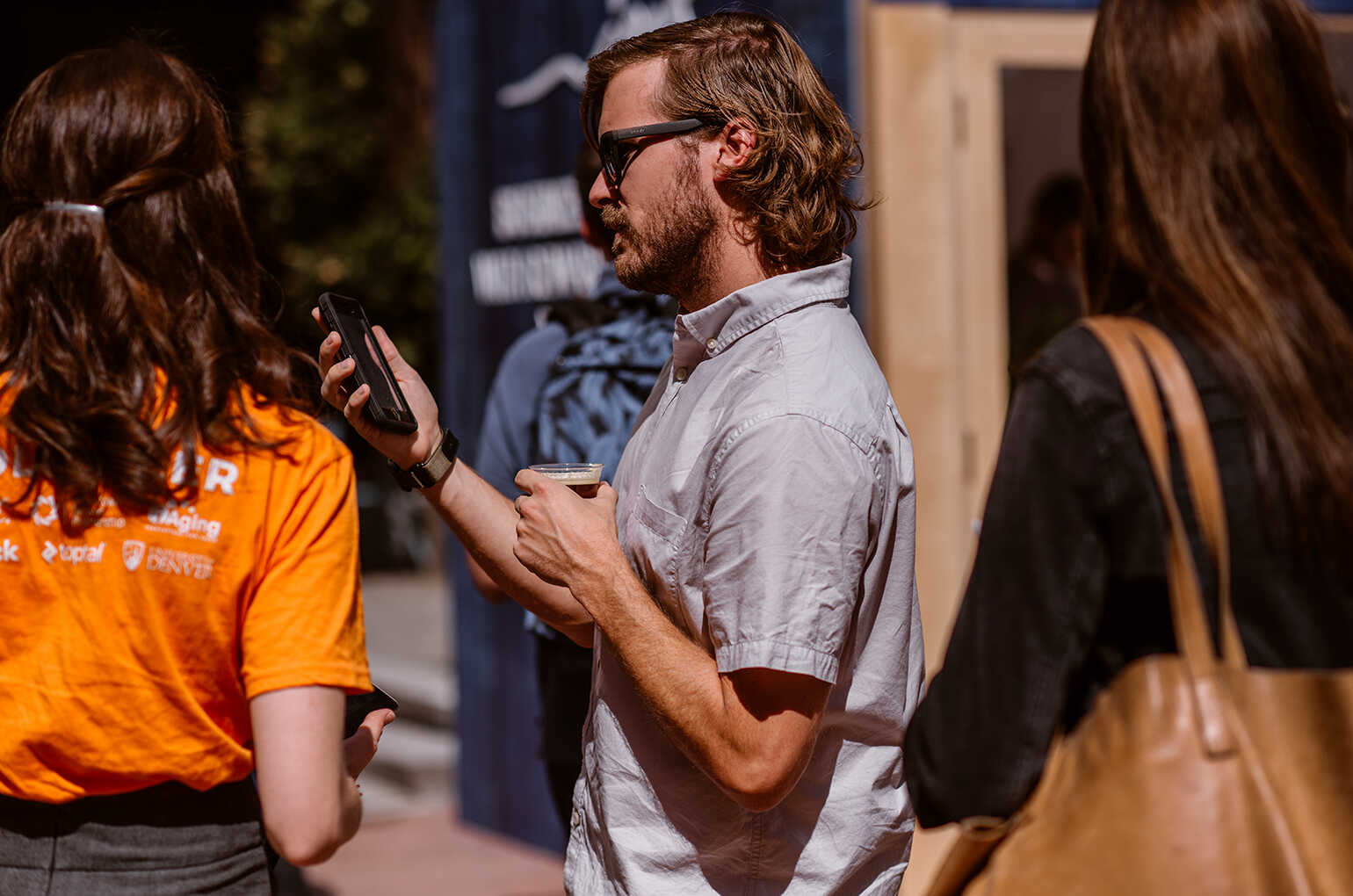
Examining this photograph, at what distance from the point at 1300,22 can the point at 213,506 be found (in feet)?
4.61

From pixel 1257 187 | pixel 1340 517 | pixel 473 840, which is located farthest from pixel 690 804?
pixel 473 840

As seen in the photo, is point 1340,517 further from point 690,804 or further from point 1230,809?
point 690,804

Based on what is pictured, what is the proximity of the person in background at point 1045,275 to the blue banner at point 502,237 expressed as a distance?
1.64m

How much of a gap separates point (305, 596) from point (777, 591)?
60 centimetres

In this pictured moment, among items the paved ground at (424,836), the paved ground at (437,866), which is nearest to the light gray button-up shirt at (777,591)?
the paved ground at (424,836)

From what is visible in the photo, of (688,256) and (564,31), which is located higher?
(564,31)

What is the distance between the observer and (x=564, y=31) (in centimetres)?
595

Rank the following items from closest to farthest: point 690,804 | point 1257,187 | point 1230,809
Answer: point 1230,809 → point 1257,187 → point 690,804

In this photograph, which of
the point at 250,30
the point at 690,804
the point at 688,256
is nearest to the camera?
the point at 690,804

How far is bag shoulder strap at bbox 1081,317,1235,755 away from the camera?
1.47 m

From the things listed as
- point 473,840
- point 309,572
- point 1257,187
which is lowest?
point 473,840

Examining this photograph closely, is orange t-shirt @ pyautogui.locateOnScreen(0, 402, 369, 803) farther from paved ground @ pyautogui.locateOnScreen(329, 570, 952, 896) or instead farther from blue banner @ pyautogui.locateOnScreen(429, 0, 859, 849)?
blue banner @ pyautogui.locateOnScreen(429, 0, 859, 849)

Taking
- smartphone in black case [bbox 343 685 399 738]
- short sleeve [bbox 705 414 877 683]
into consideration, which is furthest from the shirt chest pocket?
smartphone in black case [bbox 343 685 399 738]

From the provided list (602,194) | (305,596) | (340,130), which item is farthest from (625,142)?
(340,130)
